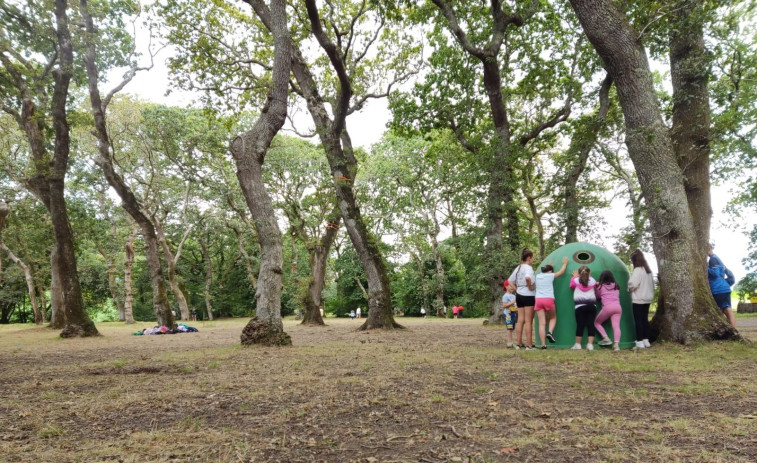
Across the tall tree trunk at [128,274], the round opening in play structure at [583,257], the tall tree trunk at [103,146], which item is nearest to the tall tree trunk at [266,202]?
the round opening in play structure at [583,257]

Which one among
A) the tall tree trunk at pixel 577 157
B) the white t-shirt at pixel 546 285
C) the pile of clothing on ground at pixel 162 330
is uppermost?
the tall tree trunk at pixel 577 157

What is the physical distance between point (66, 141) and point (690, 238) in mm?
18264

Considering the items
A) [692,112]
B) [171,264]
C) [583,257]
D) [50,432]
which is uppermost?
[692,112]

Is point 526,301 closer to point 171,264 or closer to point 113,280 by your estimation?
point 171,264

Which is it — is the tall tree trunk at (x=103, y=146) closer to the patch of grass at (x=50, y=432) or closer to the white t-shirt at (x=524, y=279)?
the patch of grass at (x=50, y=432)

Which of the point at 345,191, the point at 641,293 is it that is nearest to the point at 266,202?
the point at 345,191

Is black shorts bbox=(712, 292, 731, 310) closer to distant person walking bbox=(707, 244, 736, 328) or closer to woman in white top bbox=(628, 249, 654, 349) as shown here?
distant person walking bbox=(707, 244, 736, 328)

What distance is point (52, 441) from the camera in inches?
129

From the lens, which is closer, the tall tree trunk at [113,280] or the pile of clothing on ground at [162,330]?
the pile of clothing on ground at [162,330]

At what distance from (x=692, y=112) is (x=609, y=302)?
190 inches

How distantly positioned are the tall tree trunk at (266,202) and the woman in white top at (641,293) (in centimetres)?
726

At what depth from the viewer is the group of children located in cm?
765

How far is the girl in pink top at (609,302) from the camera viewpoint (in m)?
7.62

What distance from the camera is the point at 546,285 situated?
26.1 feet
